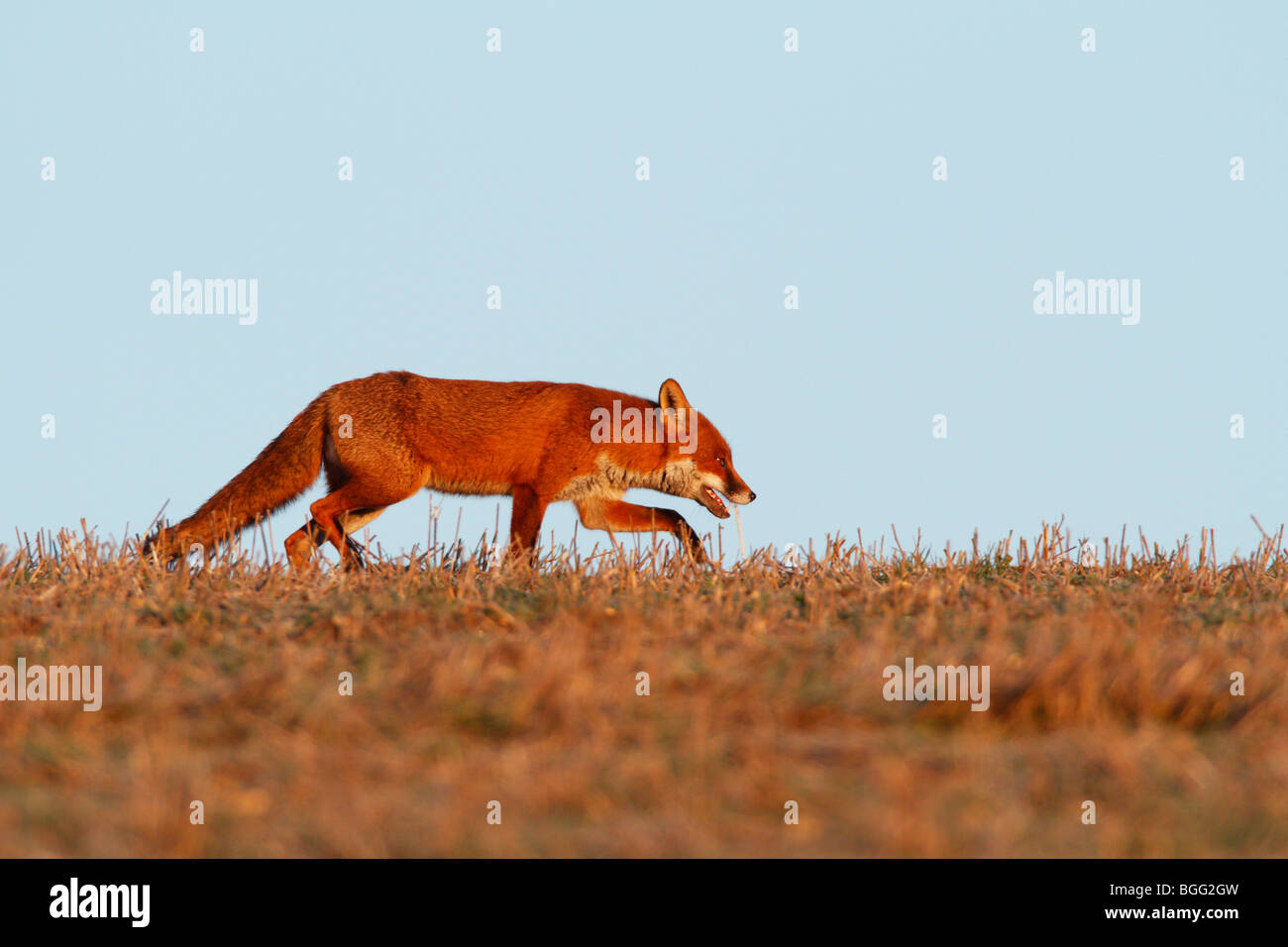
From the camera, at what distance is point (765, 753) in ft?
11.9

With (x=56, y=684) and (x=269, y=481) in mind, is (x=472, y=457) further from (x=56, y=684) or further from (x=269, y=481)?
(x=56, y=684)

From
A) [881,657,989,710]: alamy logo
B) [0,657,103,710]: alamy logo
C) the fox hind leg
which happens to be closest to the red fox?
the fox hind leg

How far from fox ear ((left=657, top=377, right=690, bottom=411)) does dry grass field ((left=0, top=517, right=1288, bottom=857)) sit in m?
5.18

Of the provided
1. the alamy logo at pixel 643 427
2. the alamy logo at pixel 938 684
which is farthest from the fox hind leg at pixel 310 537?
the alamy logo at pixel 938 684

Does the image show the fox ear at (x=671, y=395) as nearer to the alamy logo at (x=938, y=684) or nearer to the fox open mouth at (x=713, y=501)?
the fox open mouth at (x=713, y=501)

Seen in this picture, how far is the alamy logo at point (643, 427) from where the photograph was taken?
36.5ft

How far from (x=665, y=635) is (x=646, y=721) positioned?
4.11 feet

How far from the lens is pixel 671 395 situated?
454 inches
